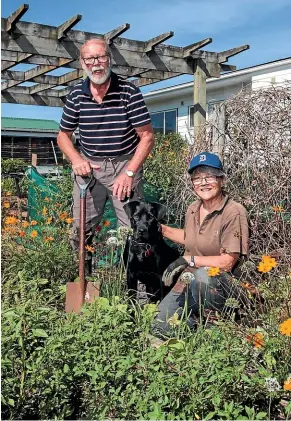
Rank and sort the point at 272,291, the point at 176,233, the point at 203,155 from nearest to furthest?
the point at 272,291
the point at 203,155
the point at 176,233

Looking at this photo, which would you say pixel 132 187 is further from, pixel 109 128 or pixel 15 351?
pixel 15 351

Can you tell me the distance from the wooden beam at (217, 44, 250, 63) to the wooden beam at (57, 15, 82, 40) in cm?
300

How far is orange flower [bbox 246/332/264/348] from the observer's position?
8.26 feet

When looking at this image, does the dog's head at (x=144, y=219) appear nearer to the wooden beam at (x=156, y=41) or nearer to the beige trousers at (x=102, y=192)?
the beige trousers at (x=102, y=192)

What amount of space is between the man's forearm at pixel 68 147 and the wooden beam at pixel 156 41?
14.3ft

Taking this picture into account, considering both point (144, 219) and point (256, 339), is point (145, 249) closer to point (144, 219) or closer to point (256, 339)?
point (144, 219)

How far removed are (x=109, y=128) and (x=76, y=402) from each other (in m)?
2.30

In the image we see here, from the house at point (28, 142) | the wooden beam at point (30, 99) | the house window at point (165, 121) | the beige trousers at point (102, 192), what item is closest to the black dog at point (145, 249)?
the beige trousers at point (102, 192)

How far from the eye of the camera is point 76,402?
240 cm

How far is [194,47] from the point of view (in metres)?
9.19

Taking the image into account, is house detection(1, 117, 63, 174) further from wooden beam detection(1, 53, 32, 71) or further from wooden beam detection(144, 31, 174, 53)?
wooden beam detection(144, 31, 174, 53)

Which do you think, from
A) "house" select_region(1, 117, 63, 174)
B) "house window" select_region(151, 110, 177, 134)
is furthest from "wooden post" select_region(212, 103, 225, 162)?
"house" select_region(1, 117, 63, 174)

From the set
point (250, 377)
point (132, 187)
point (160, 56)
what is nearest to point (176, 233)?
point (132, 187)

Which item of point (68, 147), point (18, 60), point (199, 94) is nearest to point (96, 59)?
point (68, 147)
